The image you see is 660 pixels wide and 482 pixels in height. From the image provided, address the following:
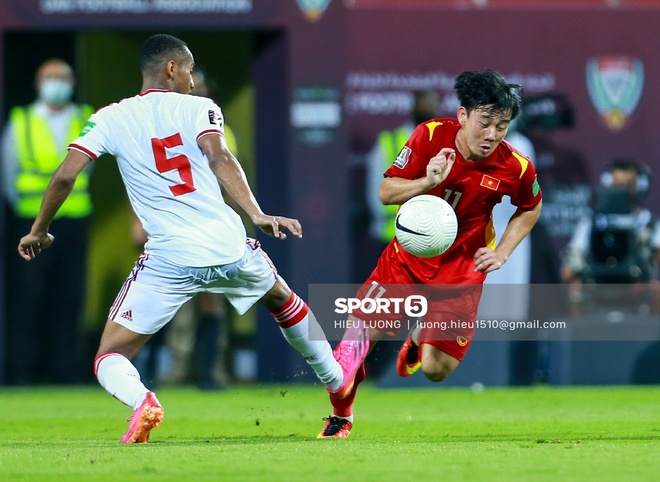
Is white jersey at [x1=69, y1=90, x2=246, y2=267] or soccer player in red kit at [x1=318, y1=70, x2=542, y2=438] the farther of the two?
soccer player in red kit at [x1=318, y1=70, x2=542, y2=438]

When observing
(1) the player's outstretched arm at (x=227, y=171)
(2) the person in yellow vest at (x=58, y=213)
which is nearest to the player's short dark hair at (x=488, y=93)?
(1) the player's outstretched arm at (x=227, y=171)

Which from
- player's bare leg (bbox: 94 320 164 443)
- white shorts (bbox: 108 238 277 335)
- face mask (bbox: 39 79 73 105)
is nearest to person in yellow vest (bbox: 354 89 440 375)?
face mask (bbox: 39 79 73 105)

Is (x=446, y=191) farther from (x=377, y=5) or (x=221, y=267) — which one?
(x=377, y=5)

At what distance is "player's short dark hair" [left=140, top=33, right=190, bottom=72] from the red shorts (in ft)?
5.91

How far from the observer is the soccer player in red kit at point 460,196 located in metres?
7.51

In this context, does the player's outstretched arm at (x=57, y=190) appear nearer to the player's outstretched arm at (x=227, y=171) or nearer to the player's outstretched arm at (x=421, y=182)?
the player's outstretched arm at (x=227, y=171)

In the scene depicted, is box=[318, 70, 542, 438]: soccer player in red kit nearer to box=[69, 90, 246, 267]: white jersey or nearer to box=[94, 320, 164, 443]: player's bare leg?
box=[69, 90, 246, 267]: white jersey

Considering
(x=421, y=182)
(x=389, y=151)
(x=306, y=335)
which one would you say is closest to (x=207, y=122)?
(x=421, y=182)

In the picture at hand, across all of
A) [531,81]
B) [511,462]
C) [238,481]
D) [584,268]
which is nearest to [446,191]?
[511,462]

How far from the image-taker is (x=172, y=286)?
7.21 m

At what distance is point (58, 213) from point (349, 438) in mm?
5161

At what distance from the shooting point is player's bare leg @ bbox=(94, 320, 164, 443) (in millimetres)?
6980

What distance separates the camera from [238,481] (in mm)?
5598

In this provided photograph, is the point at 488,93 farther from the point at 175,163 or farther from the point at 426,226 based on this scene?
Result: the point at 175,163
